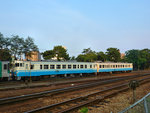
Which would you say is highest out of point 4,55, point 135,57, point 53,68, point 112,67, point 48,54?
point 48,54

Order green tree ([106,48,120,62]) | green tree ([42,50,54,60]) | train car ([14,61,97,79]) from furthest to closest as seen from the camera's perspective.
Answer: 1. green tree ([106,48,120,62])
2. green tree ([42,50,54,60])
3. train car ([14,61,97,79])

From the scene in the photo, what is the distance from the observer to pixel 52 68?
23.5m

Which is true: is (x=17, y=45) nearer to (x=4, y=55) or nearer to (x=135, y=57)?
(x=4, y=55)

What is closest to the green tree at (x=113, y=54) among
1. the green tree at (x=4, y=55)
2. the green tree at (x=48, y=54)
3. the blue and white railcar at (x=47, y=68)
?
the green tree at (x=48, y=54)

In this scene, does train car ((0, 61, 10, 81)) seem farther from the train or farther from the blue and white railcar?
the blue and white railcar

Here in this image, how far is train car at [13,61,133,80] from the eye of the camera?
66.4 ft

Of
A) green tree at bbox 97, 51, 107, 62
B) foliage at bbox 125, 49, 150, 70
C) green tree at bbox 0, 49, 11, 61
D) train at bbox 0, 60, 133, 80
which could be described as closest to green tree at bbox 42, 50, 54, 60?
green tree at bbox 0, 49, 11, 61

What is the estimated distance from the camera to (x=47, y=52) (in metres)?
48.8

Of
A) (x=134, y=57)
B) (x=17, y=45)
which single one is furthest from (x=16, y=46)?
(x=134, y=57)

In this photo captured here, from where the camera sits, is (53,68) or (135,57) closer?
(53,68)

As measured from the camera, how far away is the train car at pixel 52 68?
797 inches

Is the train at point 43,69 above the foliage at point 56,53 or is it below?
below

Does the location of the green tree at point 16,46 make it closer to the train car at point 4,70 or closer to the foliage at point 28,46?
the foliage at point 28,46

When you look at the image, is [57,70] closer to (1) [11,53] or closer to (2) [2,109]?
(2) [2,109]
